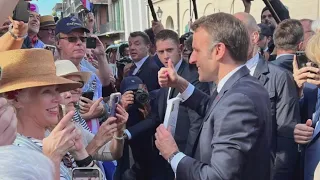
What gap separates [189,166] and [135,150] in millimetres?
2018

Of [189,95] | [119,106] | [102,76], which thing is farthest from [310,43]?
[102,76]

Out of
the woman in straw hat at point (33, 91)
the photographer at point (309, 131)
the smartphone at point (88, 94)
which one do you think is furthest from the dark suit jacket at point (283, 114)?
the woman in straw hat at point (33, 91)

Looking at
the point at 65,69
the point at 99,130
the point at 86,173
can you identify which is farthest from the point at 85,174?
the point at 65,69

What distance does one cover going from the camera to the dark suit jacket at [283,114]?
3219mm

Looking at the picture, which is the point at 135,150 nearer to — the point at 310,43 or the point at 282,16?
the point at 310,43

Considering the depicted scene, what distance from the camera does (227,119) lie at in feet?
6.99

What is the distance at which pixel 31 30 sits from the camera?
15.6 feet

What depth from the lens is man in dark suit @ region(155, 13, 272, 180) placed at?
6.89 ft

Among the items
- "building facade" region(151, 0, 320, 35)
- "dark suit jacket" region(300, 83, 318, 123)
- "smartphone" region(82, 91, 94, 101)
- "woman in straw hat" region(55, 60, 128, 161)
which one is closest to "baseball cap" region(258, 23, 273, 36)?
"dark suit jacket" region(300, 83, 318, 123)

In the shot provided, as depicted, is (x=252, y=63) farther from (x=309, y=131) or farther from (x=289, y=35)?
(x=309, y=131)

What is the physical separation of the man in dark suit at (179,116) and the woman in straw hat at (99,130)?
582 mm

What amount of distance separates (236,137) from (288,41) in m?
2.03

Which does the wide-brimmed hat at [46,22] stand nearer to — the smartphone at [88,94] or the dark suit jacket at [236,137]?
the smartphone at [88,94]

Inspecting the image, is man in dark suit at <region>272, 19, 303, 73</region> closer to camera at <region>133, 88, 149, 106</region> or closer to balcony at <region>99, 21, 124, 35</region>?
camera at <region>133, 88, 149, 106</region>
